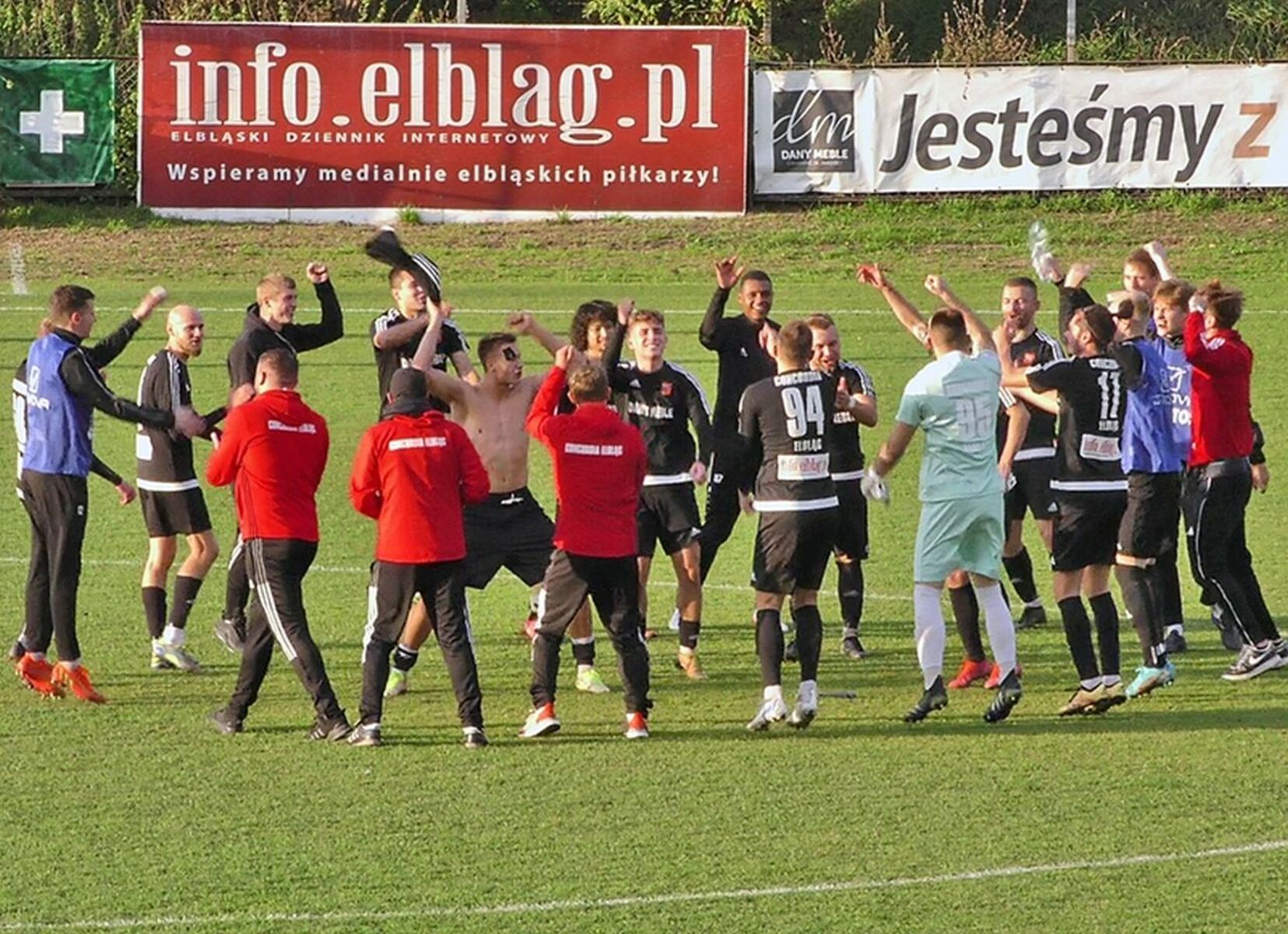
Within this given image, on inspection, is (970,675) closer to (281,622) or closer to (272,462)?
(281,622)

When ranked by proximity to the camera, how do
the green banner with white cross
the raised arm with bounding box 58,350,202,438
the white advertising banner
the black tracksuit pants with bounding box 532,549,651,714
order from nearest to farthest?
the black tracksuit pants with bounding box 532,549,651,714 → the raised arm with bounding box 58,350,202,438 → the white advertising banner → the green banner with white cross

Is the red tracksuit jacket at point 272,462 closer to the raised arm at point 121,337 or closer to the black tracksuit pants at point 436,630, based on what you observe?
the black tracksuit pants at point 436,630

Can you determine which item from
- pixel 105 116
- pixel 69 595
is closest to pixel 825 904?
pixel 69 595

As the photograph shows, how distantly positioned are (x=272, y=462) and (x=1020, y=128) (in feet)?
64.8

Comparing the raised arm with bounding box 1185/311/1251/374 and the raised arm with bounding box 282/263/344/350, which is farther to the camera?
the raised arm with bounding box 282/263/344/350

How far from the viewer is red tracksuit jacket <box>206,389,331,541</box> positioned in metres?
10.9

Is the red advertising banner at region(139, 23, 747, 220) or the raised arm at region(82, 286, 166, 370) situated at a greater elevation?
the red advertising banner at region(139, 23, 747, 220)

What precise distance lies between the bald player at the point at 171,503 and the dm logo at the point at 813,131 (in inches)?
676

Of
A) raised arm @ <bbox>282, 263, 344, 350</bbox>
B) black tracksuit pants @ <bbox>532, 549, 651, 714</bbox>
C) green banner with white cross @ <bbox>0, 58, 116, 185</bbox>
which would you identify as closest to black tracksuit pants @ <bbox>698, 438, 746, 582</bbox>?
black tracksuit pants @ <bbox>532, 549, 651, 714</bbox>

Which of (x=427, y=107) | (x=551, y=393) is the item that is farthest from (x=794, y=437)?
(x=427, y=107)

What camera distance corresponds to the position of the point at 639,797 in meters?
10.0

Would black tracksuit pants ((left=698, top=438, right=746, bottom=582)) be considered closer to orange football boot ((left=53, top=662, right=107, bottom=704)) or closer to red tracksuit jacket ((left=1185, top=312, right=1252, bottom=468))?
red tracksuit jacket ((left=1185, top=312, right=1252, bottom=468))

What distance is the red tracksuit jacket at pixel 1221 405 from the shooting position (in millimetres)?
12406

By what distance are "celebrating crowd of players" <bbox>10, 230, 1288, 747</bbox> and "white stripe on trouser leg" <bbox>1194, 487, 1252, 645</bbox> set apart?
14mm
